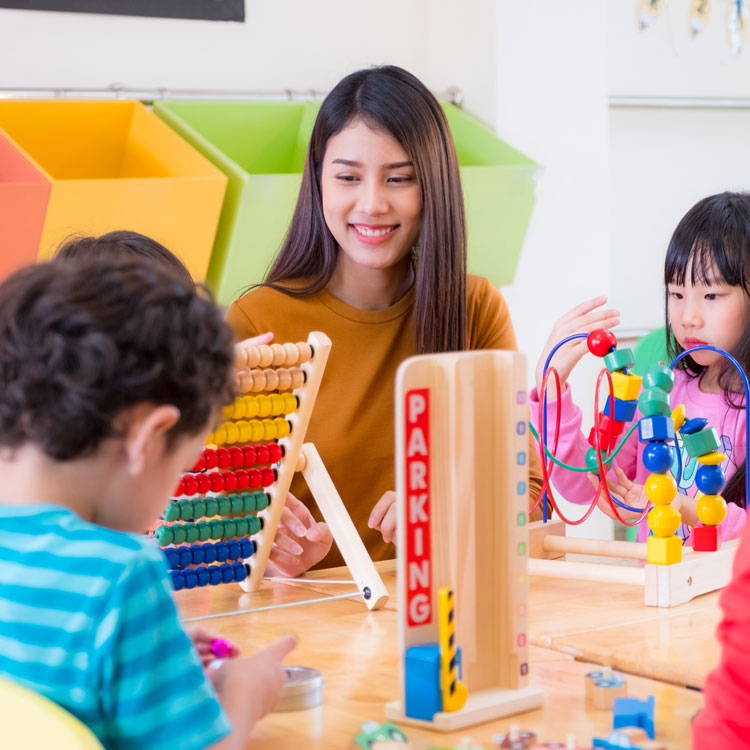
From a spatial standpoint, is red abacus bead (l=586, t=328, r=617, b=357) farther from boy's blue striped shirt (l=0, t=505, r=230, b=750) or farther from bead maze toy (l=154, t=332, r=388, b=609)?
boy's blue striped shirt (l=0, t=505, r=230, b=750)

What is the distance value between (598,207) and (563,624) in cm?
206

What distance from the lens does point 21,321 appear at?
0.73 m

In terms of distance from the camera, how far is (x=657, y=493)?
131 centimetres

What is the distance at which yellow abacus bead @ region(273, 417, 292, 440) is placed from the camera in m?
1.36

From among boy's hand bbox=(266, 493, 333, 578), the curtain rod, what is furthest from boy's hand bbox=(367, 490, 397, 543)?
the curtain rod

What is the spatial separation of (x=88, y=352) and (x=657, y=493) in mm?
804

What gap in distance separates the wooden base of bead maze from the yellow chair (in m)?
0.81

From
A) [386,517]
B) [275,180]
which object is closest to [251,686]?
[386,517]

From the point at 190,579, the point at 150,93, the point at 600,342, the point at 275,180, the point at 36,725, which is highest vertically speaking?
the point at 150,93

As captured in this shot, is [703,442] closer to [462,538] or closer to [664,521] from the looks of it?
[664,521]

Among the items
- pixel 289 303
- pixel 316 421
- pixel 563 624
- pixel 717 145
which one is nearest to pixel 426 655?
pixel 563 624

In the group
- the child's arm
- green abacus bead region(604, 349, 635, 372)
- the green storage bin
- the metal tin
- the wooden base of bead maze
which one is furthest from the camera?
the green storage bin

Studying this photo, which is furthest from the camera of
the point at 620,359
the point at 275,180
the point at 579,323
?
the point at 275,180

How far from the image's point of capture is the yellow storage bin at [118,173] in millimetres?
2186
